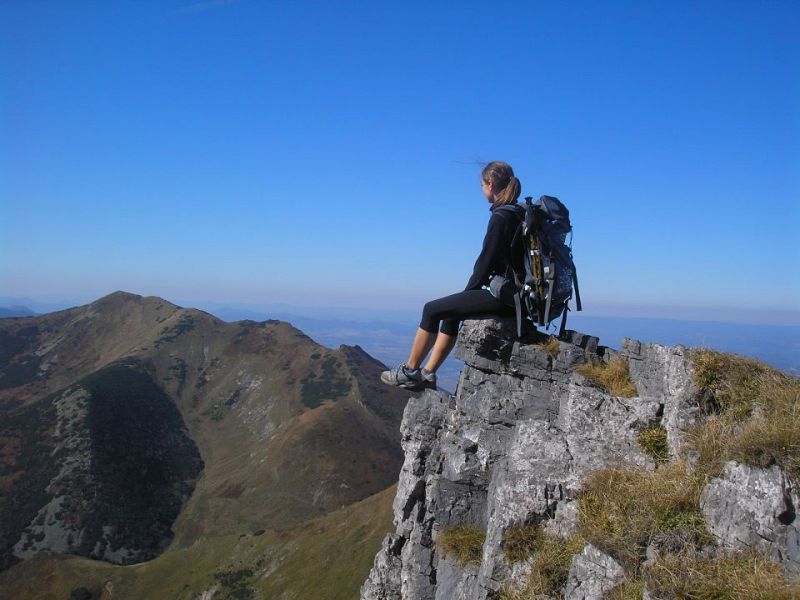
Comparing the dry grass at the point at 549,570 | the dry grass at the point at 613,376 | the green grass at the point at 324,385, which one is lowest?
the green grass at the point at 324,385

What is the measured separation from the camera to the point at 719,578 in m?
5.70

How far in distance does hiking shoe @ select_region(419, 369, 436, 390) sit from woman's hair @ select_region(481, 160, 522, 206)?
12.2ft

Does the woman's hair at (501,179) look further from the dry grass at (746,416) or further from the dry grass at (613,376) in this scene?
the dry grass at (746,416)

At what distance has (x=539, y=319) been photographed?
31.5 feet

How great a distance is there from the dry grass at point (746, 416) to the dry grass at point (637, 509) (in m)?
0.42

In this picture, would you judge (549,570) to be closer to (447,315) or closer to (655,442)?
(655,442)

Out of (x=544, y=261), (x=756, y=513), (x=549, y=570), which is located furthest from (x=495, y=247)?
(x=756, y=513)

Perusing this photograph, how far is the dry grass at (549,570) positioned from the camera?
23.4 ft

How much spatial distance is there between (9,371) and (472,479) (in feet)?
734

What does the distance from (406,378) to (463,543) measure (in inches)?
127

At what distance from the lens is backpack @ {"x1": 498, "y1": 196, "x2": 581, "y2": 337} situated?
930cm

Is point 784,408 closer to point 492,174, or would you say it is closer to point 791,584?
point 791,584

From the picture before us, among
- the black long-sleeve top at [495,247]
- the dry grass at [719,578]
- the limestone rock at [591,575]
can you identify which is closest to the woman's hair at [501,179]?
the black long-sleeve top at [495,247]

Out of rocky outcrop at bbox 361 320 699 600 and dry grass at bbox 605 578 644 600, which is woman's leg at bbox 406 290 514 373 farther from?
dry grass at bbox 605 578 644 600
